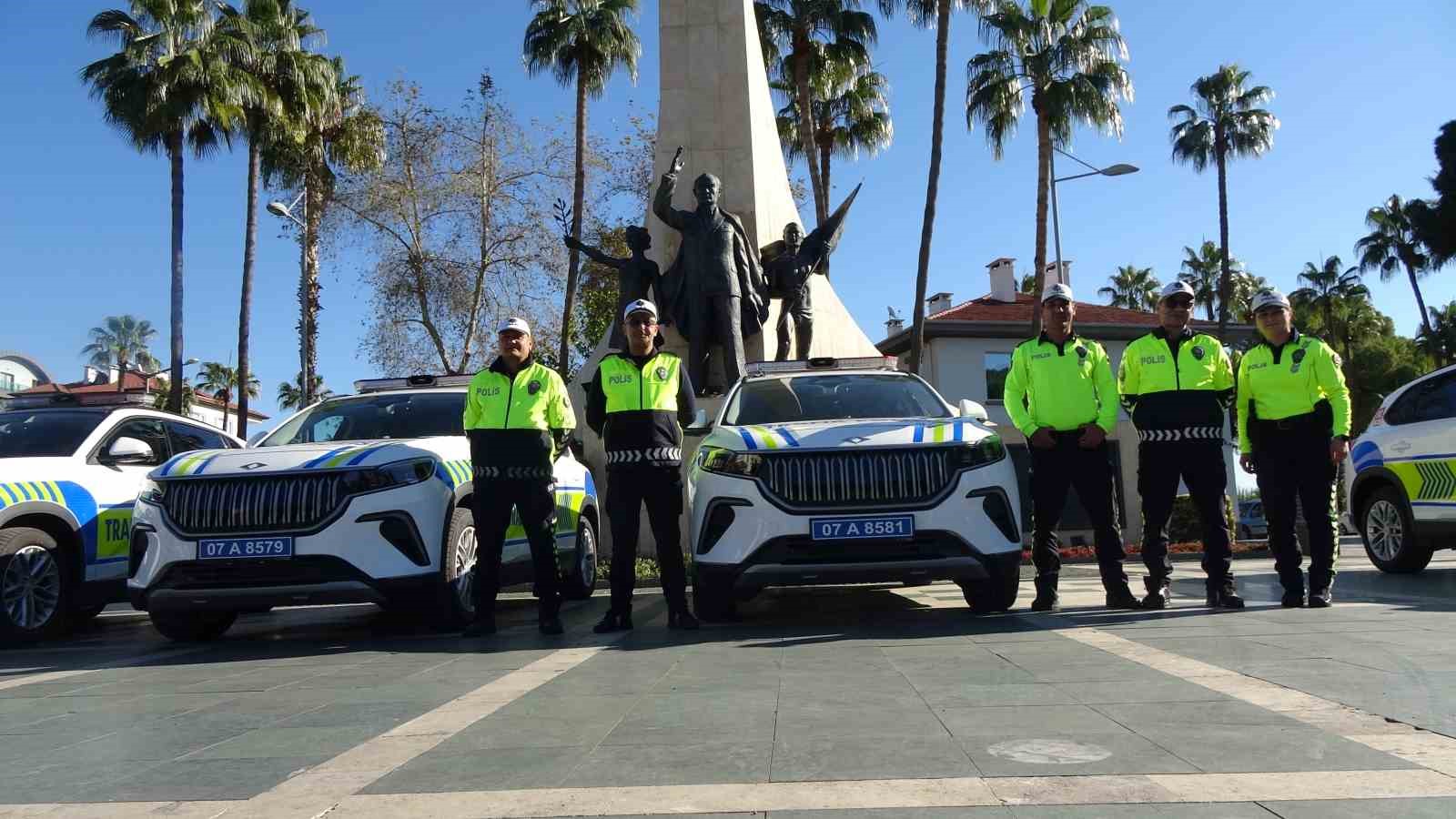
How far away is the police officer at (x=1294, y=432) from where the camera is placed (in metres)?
7.21

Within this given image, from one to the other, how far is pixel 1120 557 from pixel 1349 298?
6081 cm

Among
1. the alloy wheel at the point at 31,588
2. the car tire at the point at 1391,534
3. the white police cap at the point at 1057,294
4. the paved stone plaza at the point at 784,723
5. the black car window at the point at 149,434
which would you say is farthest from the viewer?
the car tire at the point at 1391,534

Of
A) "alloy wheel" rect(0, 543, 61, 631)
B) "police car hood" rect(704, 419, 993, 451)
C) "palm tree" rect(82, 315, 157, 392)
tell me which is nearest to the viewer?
"police car hood" rect(704, 419, 993, 451)

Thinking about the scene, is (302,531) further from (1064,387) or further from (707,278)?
(707,278)

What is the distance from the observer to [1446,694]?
13.4 feet

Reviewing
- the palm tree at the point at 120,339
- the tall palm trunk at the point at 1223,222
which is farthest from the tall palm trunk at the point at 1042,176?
the palm tree at the point at 120,339

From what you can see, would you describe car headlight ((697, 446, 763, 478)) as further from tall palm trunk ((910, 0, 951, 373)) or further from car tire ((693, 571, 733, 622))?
tall palm trunk ((910, 0, 951, 373))

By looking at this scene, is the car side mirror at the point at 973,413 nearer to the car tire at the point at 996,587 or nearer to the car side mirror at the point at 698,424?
the car tire at the point at 996,587

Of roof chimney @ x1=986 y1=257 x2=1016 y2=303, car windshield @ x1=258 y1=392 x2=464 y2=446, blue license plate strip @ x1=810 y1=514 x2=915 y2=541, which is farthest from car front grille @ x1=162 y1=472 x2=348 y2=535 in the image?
roof chimney @ x1=986 y1=257 x2=1016 y2=303

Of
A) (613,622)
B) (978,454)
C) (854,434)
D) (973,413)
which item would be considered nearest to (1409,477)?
(973,413)

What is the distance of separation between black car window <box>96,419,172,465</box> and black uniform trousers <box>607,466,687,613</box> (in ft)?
12.5

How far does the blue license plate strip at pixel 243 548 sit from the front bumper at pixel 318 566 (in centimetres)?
3

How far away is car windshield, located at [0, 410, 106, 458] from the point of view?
27.5 feet

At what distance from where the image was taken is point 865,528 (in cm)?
658
